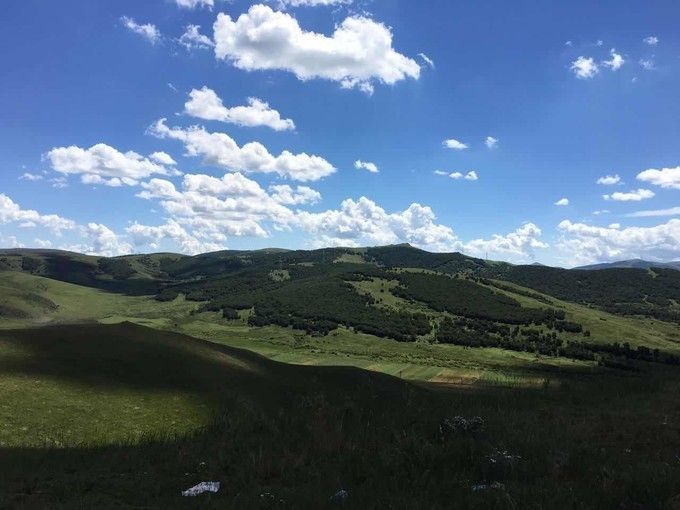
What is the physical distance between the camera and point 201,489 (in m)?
11.7

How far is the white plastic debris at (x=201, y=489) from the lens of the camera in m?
11.5

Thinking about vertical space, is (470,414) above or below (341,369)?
above

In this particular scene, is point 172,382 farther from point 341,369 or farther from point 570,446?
point 570,446

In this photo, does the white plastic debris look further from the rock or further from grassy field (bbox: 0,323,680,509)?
the rock

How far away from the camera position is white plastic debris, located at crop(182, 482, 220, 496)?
11.5m

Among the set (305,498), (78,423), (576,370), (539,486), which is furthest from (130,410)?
(576,370)

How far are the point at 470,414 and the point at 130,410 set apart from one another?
26243 millimetres

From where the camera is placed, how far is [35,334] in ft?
159

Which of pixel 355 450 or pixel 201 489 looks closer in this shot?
→ pixel 201 489

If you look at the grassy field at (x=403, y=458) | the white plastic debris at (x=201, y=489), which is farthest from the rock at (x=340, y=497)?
the white plastic debris at (x=201, y=489)

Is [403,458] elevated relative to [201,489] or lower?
elevated

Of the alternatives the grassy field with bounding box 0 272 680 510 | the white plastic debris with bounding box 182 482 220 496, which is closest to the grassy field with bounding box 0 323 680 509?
the grassy field with bounding box 0 272 680 510

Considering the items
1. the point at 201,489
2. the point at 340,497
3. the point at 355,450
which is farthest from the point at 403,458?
the point at 201,489

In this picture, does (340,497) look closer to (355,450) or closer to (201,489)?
(201,489)
